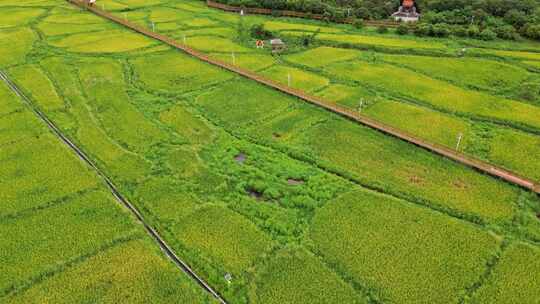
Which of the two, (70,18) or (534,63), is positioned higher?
(70,18)

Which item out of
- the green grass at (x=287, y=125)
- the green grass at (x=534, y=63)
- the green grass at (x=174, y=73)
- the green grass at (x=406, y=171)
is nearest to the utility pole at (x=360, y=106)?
the green grass at (x=406, y=171)

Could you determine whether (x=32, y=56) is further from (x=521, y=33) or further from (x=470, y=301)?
(x=521, y=33)

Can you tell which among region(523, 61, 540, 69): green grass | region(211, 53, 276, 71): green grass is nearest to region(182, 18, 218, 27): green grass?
region(211, 53, 276, 71): green grass

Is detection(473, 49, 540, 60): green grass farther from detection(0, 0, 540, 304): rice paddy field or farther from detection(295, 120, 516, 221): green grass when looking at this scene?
detection(295, 120, 516, 221): green grass

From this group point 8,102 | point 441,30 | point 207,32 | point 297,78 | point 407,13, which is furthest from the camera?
point 407,13

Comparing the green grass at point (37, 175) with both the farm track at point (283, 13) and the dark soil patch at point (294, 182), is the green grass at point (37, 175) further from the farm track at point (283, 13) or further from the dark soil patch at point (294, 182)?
the farm track at point (283, 13)

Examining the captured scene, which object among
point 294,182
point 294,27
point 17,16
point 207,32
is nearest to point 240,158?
point 294,182

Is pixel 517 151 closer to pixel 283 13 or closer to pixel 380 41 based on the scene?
pixel 380 41
